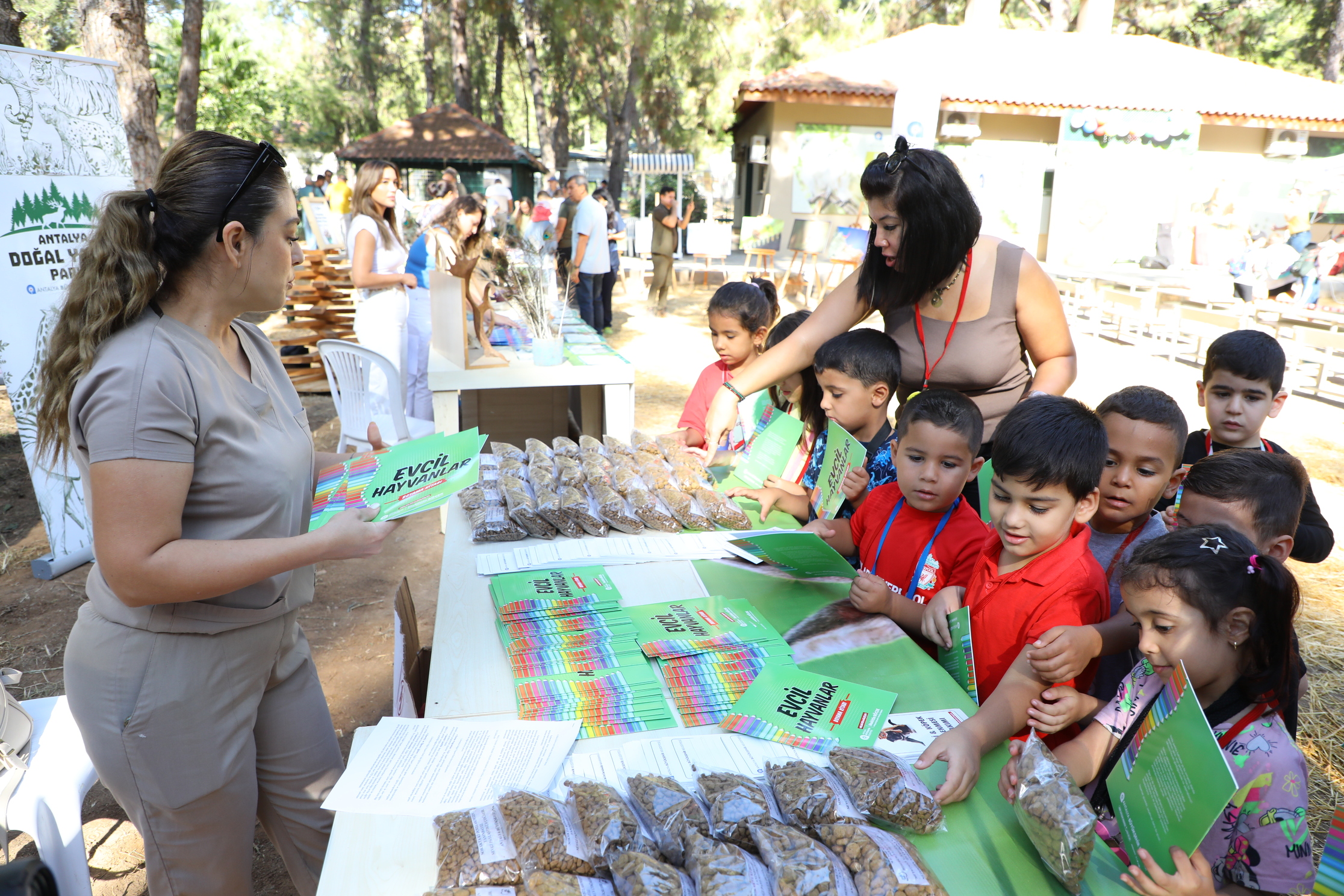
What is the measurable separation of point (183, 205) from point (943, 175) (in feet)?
6.09

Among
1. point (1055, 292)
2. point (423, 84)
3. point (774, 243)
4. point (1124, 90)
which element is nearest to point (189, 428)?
point (1055, 292)

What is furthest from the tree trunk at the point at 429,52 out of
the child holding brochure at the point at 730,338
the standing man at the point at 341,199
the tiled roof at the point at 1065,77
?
the child holding brochure at the point at 730,338

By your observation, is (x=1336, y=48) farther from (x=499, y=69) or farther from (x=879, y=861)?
(x=879, y=861)

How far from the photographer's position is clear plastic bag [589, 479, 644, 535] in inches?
91.8

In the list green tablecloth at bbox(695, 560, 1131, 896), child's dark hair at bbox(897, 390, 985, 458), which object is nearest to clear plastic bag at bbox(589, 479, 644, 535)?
green tablecloth at bbox(695, 560, 1131, 896)

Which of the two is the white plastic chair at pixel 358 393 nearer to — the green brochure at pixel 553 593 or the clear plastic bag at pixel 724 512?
the clear plastic bag at pixel 724 512

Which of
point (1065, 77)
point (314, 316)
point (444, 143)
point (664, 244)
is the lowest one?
point (314, 316)

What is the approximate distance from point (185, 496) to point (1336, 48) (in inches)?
1058

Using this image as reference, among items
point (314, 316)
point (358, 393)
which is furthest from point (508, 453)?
point (314, 316)

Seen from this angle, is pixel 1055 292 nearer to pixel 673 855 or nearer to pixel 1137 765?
pixel 1137 765

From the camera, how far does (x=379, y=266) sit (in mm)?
5406

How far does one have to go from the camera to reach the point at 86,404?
1269 millimetres

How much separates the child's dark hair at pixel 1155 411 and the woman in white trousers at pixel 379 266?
437 cm

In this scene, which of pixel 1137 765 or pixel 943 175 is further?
pixel 943 175
